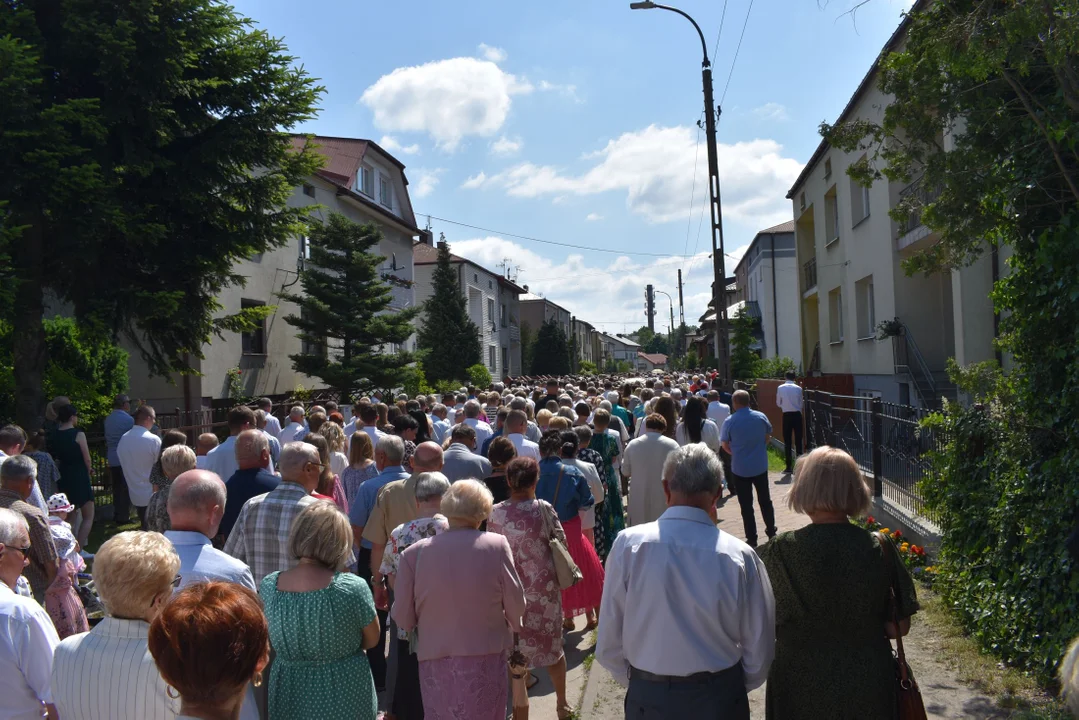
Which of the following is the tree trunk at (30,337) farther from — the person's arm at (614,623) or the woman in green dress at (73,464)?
the person's arm at (614,623)

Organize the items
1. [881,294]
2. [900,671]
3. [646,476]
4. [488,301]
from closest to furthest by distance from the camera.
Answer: [900,671]
[646,476]
[881,294]
[488,301]

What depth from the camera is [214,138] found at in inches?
570

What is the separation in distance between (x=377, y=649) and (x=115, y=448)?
29.6 feet

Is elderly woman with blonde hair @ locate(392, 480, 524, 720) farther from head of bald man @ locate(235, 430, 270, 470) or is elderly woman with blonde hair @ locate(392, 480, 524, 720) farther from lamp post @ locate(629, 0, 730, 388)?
lamp post @ locate(629, 0, 730, 388)

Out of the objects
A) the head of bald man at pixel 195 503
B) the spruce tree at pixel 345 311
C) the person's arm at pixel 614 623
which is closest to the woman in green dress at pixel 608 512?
the person's arm at pixel 614 623

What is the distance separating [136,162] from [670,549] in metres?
12.8

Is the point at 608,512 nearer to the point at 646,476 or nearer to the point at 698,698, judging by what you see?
the point at 646,476

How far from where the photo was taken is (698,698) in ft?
11.1

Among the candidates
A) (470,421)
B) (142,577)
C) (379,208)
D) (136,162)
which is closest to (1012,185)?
(142,577)

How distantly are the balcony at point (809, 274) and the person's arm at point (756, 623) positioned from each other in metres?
26.0

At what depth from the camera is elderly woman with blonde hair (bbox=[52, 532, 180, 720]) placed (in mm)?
2895

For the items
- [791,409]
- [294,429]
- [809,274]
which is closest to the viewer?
[294,429]

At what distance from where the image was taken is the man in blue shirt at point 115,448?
12.9 m

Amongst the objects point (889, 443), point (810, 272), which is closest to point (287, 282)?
point (810, 272)
